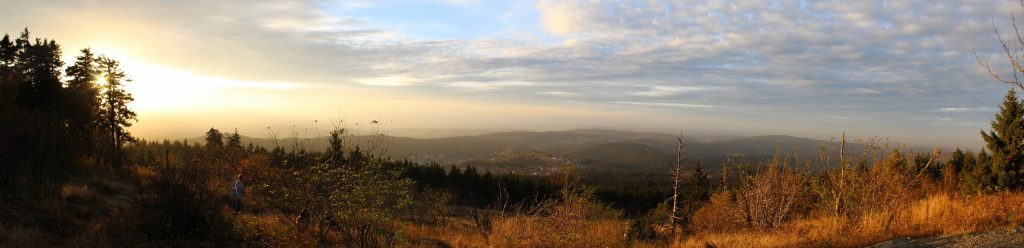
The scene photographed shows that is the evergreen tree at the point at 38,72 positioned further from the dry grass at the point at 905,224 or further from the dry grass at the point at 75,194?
the dry grass at the point at 905,224

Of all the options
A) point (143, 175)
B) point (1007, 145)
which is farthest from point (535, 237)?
point (1007, 145)

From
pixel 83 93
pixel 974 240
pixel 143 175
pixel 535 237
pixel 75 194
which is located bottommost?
pixel 535 237

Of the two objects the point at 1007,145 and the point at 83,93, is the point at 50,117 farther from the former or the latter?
the point at 1007,145

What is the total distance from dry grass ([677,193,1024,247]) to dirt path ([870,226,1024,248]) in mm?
400

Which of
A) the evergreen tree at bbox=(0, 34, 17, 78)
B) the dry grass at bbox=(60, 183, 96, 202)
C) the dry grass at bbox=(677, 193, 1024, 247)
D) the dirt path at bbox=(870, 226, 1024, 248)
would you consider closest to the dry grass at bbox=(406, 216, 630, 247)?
the dry grass at bbox=(677, 193, 1024, 247)

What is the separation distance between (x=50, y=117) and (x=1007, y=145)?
4609 cm

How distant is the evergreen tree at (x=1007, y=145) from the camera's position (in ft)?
87.8

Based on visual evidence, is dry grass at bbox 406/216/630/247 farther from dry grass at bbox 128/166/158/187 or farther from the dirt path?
dry grass at bbox 128/166/158/187

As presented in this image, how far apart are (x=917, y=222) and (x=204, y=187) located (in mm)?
15989

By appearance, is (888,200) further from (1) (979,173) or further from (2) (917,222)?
(1) (979,173)

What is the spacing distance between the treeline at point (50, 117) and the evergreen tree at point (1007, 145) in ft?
140

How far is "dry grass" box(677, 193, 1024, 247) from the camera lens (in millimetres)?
8875

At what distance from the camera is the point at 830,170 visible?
12406 mm

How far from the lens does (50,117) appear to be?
16.8 meters
